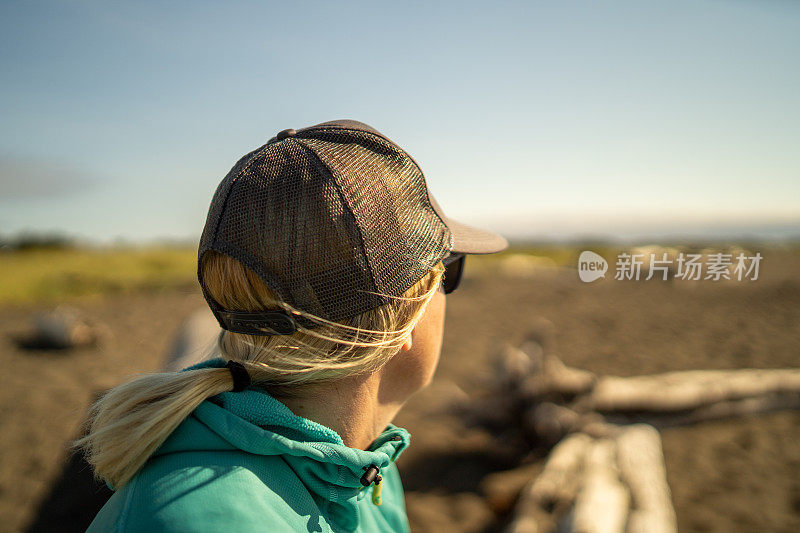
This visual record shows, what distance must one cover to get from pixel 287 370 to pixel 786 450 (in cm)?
574

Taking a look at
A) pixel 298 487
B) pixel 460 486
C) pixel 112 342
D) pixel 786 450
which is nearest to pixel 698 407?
pixel 786 450

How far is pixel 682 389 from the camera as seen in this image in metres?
5.56

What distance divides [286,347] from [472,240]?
738 millimetres

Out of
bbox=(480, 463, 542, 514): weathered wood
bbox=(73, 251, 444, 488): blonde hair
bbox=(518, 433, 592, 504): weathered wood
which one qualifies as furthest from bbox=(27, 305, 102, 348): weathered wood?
bbox=(73, 251, 444, 488): blonde hair

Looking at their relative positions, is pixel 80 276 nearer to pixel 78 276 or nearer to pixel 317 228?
pixel 78 276

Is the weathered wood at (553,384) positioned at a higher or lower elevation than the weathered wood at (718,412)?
higher

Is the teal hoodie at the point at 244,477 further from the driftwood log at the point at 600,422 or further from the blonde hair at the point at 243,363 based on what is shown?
the driftwood log at the point at 600,422

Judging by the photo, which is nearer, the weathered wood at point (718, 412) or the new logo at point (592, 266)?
the new logo at point (592, 266)

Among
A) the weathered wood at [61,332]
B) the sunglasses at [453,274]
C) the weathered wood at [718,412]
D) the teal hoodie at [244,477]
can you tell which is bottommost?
the weathered wood at [61,332]

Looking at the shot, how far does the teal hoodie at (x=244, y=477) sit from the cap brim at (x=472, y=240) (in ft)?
2.23

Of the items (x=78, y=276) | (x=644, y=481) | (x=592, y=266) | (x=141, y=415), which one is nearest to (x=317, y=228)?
(x=141, y=415)

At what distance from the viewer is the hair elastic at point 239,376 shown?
52.9 inches

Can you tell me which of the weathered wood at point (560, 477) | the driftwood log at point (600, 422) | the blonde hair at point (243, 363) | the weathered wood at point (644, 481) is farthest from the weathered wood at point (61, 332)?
the blonde hair at point (243, 363)

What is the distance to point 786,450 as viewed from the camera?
4.95 metres
